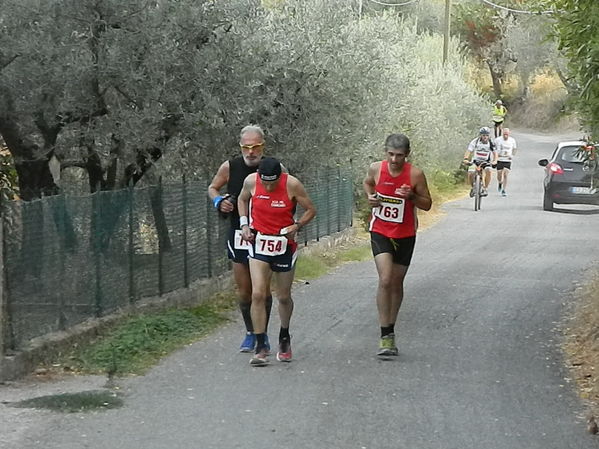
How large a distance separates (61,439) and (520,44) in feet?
197

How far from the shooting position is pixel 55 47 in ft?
41.3

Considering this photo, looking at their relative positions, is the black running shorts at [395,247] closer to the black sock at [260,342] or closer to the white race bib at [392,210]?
the white race bib at [392,210]

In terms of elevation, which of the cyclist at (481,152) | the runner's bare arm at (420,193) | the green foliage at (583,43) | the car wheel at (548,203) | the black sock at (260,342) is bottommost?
the car wheel at (548,203)

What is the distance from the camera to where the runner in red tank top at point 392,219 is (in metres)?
10.3

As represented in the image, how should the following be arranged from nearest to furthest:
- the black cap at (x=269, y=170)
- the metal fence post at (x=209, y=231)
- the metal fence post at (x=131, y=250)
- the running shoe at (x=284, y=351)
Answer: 1. the black cap at (x=269, y=170)
2. the running shoe at (x=284, y=351)
3. the metal fence post at (x=131, y=250)
4. the metal fence post at (x=209, y=231)

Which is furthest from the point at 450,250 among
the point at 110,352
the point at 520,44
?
the point at 520,44

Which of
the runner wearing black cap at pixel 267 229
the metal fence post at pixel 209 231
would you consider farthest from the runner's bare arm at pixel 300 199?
the metal fence post at pixel 209 231

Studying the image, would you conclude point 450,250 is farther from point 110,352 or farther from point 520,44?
point 520,44

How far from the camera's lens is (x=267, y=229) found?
390 inches

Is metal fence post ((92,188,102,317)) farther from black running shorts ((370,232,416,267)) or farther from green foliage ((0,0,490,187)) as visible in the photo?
black running shorts ((370,232,416,267))

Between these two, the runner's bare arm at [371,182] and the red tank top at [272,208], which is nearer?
the red tank top at [272,208]

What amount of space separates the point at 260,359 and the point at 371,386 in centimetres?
115

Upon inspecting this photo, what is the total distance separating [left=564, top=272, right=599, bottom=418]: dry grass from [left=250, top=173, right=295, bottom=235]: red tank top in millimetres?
2662

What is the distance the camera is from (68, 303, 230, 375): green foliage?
9.95 metres
